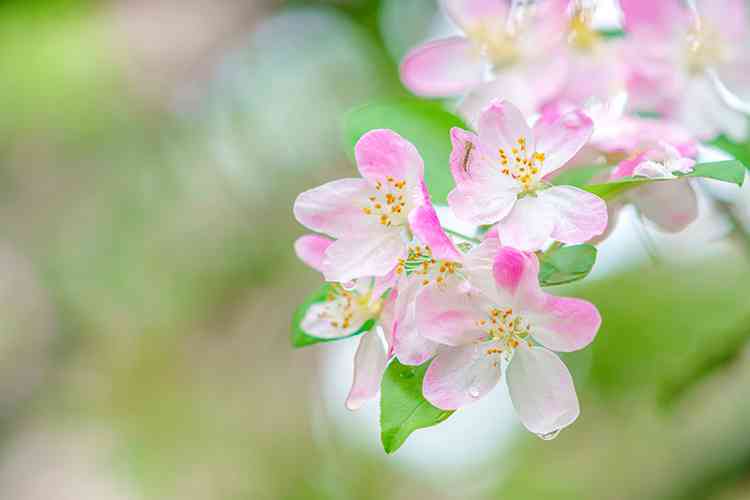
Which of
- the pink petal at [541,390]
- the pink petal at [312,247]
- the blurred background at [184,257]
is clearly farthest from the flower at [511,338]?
the blurred background at [184,257]

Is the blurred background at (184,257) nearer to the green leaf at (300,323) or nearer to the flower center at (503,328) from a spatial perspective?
the green leaf at (300,323)

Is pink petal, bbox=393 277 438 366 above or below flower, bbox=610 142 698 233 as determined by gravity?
above

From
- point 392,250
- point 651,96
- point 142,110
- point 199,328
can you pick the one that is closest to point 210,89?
point 142,110

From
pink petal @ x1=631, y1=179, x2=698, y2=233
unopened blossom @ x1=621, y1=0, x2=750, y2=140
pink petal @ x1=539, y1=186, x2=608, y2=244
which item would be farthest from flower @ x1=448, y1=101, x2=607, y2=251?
unopened blossom @ x1=621, y1=0, x2=750, y2=140

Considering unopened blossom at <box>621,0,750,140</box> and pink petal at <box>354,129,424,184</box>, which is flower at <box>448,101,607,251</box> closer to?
pink petal at <box>354,129,424,184</box>

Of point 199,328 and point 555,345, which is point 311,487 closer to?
point 199,328

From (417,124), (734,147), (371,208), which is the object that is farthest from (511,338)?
(734,147)
